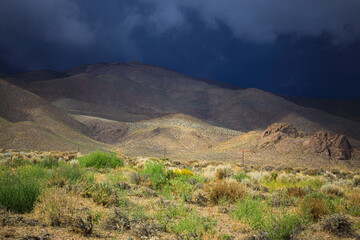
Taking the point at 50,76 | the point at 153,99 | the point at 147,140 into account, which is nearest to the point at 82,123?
the point at 147,140

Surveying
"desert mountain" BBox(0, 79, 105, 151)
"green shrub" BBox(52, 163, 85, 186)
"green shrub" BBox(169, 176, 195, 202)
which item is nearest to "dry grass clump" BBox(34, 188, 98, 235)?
"green shrub" BBox(52, 163, 85, 186)

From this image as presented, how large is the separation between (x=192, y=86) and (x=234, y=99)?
39.5 m

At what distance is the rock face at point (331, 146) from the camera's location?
112 ft

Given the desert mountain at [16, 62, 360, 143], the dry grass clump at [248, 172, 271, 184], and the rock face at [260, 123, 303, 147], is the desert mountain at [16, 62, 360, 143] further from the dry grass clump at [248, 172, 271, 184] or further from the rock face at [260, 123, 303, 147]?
the dry grass clump at [248, 172, 271, 184]

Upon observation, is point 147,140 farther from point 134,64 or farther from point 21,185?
point 134,64

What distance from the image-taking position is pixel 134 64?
626ft

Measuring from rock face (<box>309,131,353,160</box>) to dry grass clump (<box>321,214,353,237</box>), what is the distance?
106 ft

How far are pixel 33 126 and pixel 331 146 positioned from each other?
42.8m

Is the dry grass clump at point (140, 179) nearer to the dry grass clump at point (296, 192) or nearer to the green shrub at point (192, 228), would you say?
the green shrub at point (192, 228)

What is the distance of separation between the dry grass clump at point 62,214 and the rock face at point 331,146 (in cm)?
3599

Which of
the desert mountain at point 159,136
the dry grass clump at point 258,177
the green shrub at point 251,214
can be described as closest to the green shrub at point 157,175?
the green shrub at point 251,214

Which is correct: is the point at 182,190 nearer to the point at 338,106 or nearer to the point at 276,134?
the point at 276,134

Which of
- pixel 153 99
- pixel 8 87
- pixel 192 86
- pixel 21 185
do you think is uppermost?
pixel 192 86

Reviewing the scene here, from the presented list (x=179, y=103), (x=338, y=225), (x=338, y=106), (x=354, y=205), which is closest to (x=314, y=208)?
(x=338, y=225)
